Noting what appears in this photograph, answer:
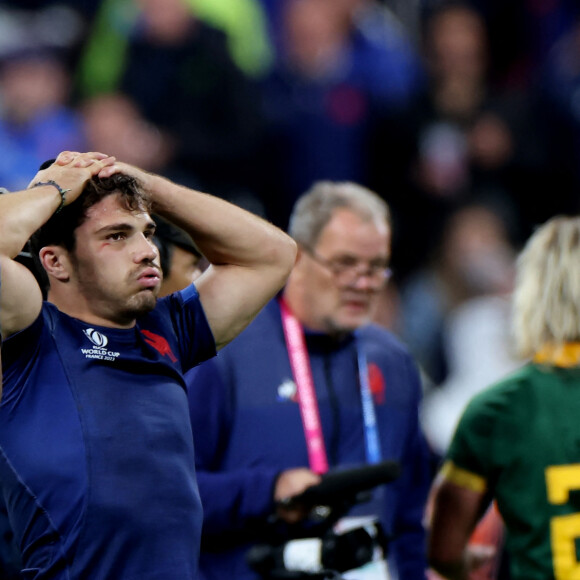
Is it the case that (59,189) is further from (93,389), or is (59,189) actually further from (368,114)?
(368,114)

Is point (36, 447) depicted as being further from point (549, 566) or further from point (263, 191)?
point (263, 191)

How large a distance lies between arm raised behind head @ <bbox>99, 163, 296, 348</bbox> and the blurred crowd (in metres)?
3.44

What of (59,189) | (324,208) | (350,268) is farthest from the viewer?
(324,208)

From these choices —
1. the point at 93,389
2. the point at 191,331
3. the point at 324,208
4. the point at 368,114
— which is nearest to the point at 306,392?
the point at 324,208

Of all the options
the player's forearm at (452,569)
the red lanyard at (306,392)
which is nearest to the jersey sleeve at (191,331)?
the red lanyard at (306,392)

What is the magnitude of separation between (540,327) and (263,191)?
3.71 m

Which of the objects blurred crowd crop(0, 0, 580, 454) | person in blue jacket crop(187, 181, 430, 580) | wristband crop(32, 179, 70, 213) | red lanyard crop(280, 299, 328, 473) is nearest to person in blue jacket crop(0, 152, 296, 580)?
wristband crop(32, 179, 70, 213)

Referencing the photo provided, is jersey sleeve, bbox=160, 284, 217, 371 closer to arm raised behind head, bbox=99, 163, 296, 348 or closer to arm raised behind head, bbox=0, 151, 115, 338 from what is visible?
arm raised behind head, bbox=99, 163, 296, 348

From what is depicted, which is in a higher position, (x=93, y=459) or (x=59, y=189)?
(x=59, y=189)

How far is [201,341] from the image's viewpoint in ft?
9.31

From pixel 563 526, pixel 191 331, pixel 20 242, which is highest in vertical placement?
pixel 20 242

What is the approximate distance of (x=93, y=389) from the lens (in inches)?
97.1

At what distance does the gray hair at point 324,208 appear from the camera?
3.83m

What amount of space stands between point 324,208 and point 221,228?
106 centimetres
